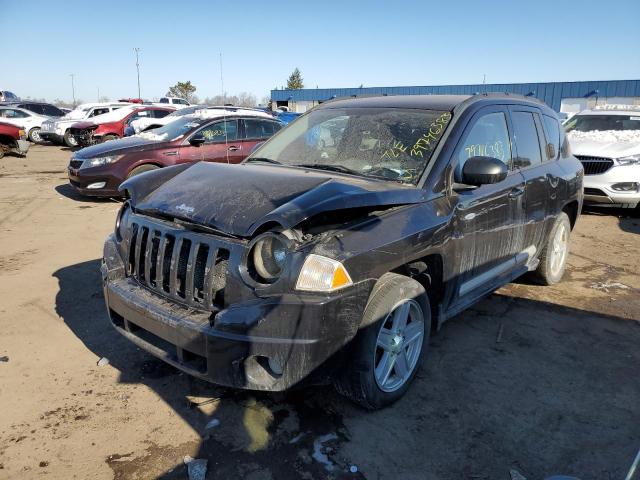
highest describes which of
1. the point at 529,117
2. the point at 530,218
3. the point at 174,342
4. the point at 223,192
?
the point at 529,117

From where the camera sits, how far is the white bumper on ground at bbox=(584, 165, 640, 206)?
27.4 ft

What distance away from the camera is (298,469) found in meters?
2.52

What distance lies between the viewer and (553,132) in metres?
5.00

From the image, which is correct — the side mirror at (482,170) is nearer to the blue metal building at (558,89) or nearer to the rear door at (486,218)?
the rear door at (486,218)

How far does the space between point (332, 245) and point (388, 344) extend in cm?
80

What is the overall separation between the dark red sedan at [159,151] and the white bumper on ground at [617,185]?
6224 millimetres

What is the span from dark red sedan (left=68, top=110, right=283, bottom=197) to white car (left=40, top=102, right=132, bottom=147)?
11.0 meters

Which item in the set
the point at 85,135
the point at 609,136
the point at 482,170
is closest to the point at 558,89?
the point at 609,136

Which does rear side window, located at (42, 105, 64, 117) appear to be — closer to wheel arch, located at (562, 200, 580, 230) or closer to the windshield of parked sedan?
the windshield of parked sedan

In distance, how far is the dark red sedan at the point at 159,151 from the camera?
8.93m

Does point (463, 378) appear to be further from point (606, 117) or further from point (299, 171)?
point (606, 117)

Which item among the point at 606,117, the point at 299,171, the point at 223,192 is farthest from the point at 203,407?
the point at 606,117

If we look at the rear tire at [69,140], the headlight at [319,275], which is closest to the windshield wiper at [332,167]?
the headlight at [319,275]

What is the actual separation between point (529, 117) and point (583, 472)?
306 cm
